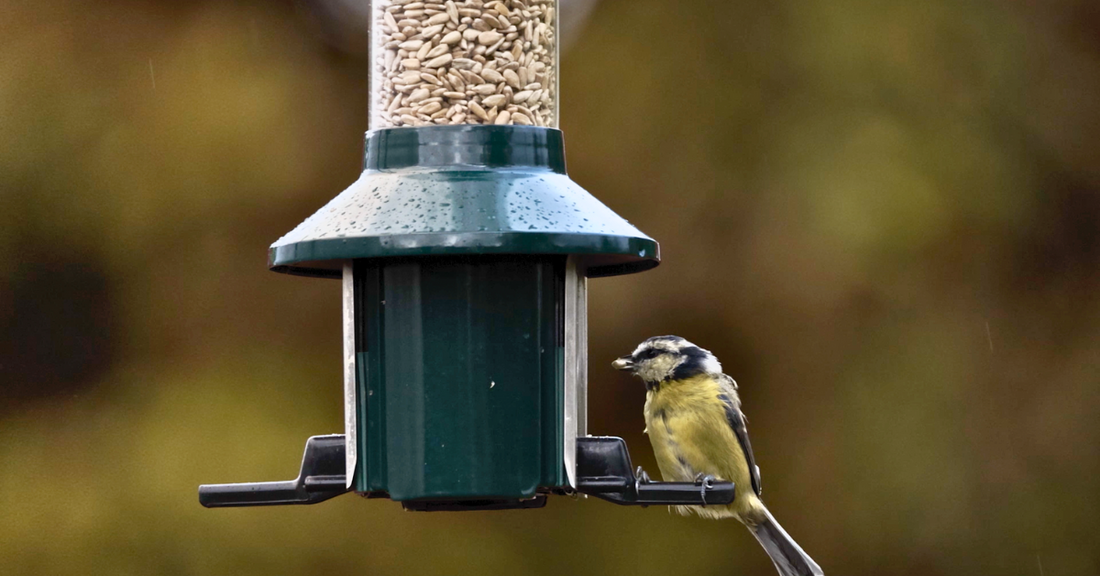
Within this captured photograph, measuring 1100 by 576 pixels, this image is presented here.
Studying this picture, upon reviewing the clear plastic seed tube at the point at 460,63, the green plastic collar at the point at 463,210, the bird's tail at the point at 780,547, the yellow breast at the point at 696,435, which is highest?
the clear plastic seed tube at the point at 460,63

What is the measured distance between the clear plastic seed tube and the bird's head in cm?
116

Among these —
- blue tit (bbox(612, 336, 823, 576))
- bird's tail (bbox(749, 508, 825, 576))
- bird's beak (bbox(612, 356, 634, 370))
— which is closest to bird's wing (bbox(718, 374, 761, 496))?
blue tit (bbox(612, 336, 823, 576))

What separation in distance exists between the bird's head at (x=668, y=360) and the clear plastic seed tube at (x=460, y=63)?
45.5 inches

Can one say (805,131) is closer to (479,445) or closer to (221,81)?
(221,81)

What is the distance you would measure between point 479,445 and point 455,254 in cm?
38

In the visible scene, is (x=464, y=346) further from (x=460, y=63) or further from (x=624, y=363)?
(x=624, y=363)

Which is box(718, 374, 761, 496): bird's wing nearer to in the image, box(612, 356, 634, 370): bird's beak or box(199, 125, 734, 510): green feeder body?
box(612, 356, 634, 370): bird's beak

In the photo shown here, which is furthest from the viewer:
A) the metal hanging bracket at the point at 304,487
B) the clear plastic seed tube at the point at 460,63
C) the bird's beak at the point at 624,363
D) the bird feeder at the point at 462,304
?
the bird's beak at the point at 624,363

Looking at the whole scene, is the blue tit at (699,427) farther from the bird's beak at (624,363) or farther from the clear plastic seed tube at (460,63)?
the clear plastic seed tube at (460,63)

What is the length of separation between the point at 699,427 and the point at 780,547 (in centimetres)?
46

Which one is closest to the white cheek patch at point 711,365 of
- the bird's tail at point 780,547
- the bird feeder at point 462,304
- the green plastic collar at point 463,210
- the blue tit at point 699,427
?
the blue tit at point 699,427

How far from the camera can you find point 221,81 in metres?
5.34

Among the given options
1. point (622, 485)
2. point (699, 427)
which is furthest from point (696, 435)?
point (622, 485)

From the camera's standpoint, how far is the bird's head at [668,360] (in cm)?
429
